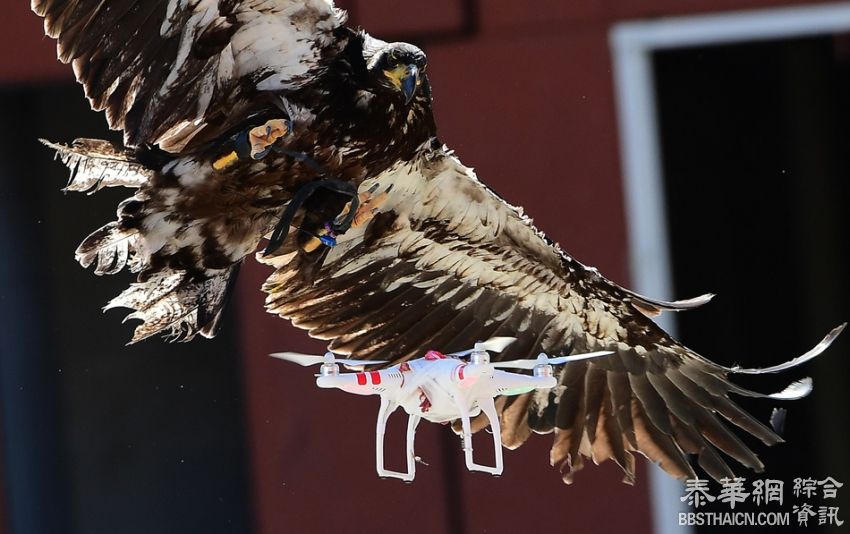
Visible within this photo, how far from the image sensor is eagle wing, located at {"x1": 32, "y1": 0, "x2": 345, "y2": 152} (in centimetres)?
338

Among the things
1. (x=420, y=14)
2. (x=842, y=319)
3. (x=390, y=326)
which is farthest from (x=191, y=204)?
(x=842, y=319)

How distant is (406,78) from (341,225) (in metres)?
0.46

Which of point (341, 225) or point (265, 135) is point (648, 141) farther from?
point (265, 135)

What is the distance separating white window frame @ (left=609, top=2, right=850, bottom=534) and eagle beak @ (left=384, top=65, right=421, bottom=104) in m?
0.99

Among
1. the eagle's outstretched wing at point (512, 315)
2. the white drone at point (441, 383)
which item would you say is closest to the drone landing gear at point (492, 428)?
the white drone at point (441, 383)

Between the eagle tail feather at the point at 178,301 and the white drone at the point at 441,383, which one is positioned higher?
the eagle tail feather at the point at 178,301

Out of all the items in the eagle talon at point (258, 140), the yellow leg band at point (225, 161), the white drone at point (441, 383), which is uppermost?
the eagle talon at point (258, 140)

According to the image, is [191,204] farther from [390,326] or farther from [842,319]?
[842,319]

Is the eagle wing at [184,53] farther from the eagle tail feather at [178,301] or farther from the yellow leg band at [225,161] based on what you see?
the eagle tail feather at [178,301]

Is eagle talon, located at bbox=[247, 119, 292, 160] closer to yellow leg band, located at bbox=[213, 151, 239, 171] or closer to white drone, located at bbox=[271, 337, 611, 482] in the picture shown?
yellow leg band, located at bbox=[213, 151, 239, 171]

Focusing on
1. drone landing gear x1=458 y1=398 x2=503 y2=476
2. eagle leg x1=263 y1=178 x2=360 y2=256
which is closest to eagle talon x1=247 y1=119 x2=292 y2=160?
eagle leg x1=263 y1=178 x2=360 y2=256

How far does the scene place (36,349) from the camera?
4.68 meters

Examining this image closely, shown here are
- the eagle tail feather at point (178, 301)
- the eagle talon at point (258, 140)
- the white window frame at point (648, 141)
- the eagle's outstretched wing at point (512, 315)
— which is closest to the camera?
the eagle talon at point (258, 140)

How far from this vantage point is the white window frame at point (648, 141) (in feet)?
13.7
